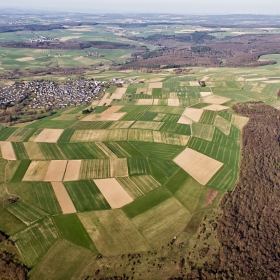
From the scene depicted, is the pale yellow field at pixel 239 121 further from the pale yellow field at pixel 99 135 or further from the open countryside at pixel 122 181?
the pale yellow field at pixel 99 135

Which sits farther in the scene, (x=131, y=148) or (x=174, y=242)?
(x=131, y=148)

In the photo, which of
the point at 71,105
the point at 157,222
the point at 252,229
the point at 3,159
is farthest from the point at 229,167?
the point at 71,105

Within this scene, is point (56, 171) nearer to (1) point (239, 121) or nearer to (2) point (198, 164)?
(2) point (198, 164)

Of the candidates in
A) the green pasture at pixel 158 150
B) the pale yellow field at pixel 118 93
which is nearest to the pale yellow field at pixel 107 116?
the pale yellow field at pixel 118 93

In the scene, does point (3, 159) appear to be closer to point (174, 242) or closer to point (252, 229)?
Answer: point (174, 242)

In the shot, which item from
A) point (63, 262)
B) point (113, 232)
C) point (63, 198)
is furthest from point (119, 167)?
point (63, 262)

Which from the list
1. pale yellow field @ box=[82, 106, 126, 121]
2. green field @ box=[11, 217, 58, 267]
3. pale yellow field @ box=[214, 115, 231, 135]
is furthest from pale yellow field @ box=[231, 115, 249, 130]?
green field @ box=[11, 217, 58, 267]
